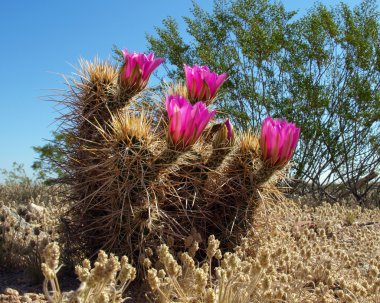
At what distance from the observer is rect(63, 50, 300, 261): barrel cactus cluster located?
2.83m

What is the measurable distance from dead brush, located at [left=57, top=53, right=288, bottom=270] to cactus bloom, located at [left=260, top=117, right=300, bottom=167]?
80mm

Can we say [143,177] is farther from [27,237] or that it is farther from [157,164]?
[27,237]

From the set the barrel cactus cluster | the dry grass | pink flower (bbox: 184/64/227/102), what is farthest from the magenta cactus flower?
the dry grass

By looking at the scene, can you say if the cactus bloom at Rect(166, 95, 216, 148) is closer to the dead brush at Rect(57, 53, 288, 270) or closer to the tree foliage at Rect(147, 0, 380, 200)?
the dead brush at Rect(57, 53, 288, 270)

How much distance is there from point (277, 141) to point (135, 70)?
3.36 feet

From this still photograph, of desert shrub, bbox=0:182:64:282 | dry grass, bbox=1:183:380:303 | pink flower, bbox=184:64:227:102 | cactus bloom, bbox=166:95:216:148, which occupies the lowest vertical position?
dry grass, bbox=1:183:380:303

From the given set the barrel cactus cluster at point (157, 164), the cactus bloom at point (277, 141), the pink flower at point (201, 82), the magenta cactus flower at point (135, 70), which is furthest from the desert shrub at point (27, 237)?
the cactus bloom at point (277, 141)

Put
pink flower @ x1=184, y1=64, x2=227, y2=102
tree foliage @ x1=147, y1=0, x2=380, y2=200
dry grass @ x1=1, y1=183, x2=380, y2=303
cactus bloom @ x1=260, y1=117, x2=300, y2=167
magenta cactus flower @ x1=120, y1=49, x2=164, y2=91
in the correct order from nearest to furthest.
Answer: dry grass @ x1=1, y1=183, x2=380, y2=303 → cactus bloom @ x1=260, y1=117, x2=300, y2=167 → magenta cactus flower @ x1=120, y1=49, x2=164, y2=91 → pink flower @ x1=184, y1=64, x2=227, y2=102 → tree foliage @ x1=147, y1=0, x2=380, y2=200

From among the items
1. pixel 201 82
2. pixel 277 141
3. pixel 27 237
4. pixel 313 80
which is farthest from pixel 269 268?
pixel 313 80

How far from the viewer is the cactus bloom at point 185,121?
2764 mm

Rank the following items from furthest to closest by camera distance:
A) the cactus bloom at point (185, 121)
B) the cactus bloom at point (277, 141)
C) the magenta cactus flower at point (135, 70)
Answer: the magenta cactus flower at point (135, 70), the cactus bloom at point (277, 141), the cactus bloom at point (185, 121)

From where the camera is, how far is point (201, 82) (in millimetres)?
3488

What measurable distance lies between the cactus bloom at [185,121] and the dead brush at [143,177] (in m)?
0.05

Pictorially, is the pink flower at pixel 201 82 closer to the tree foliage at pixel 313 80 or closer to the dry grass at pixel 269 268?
the dry grass at pixel 269 268
